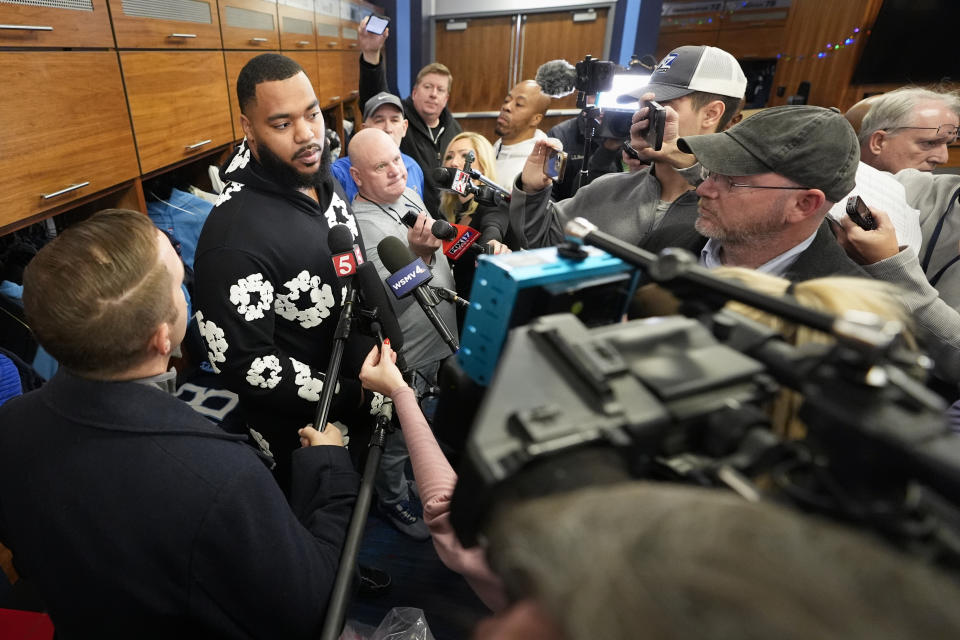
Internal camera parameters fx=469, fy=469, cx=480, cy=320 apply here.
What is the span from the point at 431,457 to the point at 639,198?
124 cm

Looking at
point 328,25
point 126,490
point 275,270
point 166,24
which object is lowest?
point 126,490

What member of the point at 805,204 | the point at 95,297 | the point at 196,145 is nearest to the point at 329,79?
the point at 196,145

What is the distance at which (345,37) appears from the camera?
4672 mm

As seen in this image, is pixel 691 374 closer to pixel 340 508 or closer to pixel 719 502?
pixel 719 502

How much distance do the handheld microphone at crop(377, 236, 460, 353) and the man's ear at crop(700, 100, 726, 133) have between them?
1.21 m

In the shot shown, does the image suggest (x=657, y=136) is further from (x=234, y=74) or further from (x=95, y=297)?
(x=234, y=74)

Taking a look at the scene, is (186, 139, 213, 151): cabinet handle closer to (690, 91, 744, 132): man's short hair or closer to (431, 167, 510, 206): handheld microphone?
(431, 167, 510, 206): handheld microphone

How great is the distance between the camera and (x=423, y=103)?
327 centimetres

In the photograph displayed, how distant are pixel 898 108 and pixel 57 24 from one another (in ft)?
10.5

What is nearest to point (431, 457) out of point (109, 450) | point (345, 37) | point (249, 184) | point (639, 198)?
point (109, 450)

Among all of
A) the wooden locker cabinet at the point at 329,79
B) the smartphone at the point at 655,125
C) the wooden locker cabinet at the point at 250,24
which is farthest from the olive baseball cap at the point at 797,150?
the wooden locker cabinet at the point at 329,79

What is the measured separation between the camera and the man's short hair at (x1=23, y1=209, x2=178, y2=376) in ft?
2.68

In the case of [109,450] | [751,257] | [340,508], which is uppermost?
[751,257]

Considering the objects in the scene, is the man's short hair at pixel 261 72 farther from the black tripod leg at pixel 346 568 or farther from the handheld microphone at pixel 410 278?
the black tripod leg at pixel 346 568
